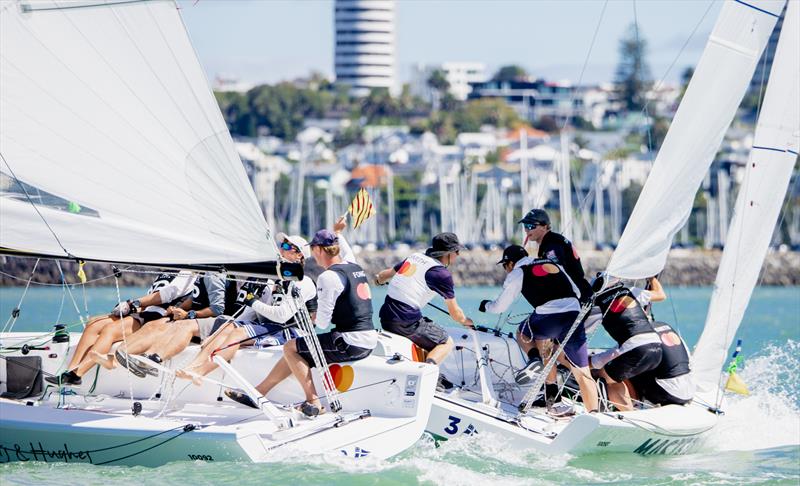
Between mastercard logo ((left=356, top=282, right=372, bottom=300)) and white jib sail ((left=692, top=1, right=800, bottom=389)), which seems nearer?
mastercard logo ((left=356, top=282, right=372, bottom=300))

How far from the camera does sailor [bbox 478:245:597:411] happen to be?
939 cm

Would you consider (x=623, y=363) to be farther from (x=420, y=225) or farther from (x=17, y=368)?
(x=420, y=225)

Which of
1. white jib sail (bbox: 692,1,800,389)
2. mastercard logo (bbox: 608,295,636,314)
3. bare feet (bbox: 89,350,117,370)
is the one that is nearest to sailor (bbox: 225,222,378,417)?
bare feet (bbox: 89,350,117,370)

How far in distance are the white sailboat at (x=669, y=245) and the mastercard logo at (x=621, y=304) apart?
0.36 meters

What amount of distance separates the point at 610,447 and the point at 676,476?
1.68ft

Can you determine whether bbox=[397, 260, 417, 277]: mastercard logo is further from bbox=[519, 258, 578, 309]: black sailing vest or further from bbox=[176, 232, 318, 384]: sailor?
bbox=[519, 258, 578, 309]: black sailing vest

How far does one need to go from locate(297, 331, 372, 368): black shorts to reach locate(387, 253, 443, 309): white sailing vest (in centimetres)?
73

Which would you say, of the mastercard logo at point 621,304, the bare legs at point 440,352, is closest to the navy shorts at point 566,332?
the mastercard logo at point 621,304

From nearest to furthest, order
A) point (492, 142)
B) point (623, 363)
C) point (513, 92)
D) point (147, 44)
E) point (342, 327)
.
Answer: point (147, 44) < point (342, 327) < point (623, 363) < point (492, 142) < point (513, 92)

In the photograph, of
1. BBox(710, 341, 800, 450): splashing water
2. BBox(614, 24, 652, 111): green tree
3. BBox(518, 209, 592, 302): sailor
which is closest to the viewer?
BBox(518, 209, 592, 302): sailor

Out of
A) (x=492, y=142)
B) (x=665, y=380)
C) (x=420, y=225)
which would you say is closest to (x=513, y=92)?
(x=492, y=142)

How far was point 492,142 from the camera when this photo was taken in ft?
361

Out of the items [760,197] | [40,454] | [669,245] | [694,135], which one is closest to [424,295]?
[669,245]

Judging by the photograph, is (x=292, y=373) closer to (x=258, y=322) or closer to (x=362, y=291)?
(x=258, y=322)
